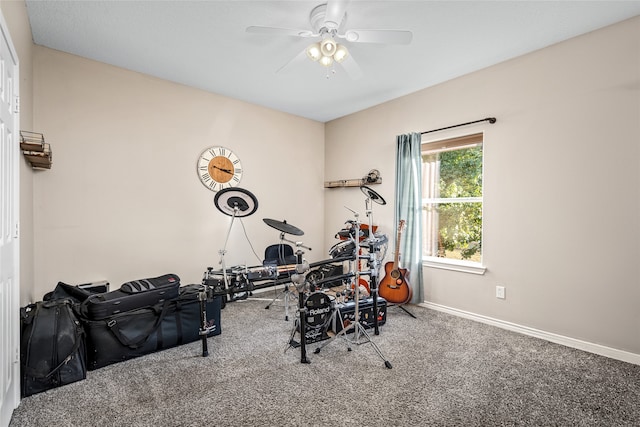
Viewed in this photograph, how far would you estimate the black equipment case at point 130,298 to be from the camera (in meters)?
2.25

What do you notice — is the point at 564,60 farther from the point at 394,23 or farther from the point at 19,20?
the point at 19,20

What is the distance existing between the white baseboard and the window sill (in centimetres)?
45

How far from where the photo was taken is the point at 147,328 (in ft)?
7.94

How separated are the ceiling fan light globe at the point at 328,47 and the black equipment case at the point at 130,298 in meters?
2.21

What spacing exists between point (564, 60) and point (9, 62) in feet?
12.9

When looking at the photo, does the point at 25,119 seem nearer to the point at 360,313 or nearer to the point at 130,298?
the point at 130,298

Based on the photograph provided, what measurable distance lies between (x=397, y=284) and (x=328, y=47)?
2.51 m

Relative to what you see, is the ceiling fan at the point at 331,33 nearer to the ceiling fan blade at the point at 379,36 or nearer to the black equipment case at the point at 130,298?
the ceiling fan blade at the point at 379,36

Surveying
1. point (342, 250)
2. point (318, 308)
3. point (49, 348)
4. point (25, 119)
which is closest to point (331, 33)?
point (342, 250)

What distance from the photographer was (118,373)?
7.12ft

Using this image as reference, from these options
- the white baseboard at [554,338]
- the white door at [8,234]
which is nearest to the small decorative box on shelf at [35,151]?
the white door at [8,234]

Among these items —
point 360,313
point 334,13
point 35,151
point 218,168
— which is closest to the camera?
point 334,13

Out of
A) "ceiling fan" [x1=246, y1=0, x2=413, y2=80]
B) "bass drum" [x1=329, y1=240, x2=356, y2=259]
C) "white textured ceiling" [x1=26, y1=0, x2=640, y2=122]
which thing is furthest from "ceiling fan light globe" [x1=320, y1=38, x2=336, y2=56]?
"bass drum" [x1=329, y1=240, x2=356, y2=259]

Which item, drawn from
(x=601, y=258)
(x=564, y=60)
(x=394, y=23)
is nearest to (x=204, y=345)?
(x=394, y=23)
